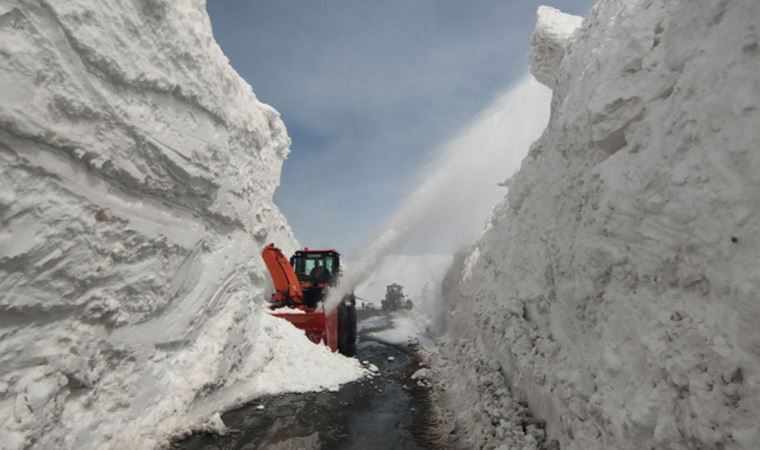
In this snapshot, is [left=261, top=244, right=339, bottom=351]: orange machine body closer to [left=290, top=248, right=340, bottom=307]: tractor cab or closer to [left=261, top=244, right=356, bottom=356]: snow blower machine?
[left=261, top=244, right=356, bottom=356]: snow blower machine

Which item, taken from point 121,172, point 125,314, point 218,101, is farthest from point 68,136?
point 218,101

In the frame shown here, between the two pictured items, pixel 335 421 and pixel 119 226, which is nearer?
pixel 119 226

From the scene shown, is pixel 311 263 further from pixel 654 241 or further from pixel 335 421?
pixel 654 241

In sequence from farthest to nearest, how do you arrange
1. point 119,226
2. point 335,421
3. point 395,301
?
point 395,301, point 335,421, point 119,226

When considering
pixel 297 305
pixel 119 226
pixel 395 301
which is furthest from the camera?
pixel 395 301

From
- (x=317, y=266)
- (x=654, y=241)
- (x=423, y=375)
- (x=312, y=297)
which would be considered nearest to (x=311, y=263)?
(x=317, y=266)

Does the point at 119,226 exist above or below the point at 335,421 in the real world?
above

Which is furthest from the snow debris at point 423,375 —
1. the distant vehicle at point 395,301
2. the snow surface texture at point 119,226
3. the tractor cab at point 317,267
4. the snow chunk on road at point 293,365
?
the distant vehicle at point 395,301

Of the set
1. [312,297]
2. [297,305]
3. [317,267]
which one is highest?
[317,267]

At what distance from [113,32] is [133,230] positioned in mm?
2695

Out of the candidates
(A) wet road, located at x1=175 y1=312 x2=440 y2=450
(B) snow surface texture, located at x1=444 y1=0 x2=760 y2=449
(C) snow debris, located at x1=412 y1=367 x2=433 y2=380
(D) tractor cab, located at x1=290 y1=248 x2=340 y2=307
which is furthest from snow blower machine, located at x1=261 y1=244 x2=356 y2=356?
(B) snow surface texture, located at x1=444 y1=0 x2=760 y2=449

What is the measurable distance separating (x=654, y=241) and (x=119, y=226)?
631cm

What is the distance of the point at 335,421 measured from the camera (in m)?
7.27

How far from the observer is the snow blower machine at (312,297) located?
1142cm
